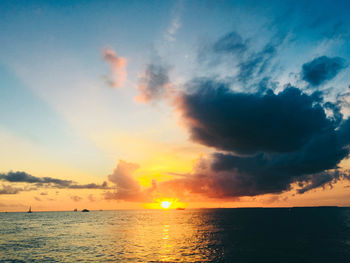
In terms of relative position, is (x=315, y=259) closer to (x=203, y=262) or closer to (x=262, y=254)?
(x=262, y=254)

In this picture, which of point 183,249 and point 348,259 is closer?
point 348,259

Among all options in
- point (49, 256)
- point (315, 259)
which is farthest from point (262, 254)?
point (49, 256)

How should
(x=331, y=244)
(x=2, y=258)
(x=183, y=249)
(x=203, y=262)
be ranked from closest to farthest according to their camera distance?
(x=203, y=262), (x=2, y=258), (x=183, y=249), (x=331, y=244)

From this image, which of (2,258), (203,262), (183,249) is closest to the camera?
(203,262)

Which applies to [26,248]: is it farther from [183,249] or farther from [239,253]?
[239,253]

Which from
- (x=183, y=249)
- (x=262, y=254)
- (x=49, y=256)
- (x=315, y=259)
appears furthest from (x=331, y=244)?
(x=49, y=256)

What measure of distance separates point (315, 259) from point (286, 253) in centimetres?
740

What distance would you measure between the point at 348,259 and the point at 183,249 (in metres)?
42.1

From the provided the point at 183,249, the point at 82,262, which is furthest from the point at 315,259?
the point at 82,262

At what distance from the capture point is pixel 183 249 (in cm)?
6981

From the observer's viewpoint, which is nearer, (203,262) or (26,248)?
(203,262)

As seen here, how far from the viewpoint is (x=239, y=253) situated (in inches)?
2441

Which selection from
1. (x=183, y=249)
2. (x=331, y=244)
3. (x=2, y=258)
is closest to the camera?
(x=2, y=258)

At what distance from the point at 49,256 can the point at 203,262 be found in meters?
40.2
